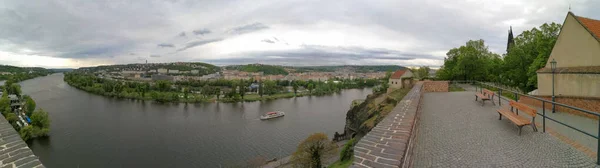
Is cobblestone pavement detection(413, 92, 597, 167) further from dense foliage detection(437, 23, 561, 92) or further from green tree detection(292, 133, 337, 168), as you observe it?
dense foliage detection(437, 23, 561, 92)

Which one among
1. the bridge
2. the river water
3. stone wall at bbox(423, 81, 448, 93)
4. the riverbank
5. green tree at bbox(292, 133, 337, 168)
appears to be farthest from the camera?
the riverbank

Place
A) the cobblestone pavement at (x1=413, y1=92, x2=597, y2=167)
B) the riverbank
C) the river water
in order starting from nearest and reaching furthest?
the cobblestone pavement at (x1=413, y1=92, x2=597, y2=167) → the river water → the riverbank

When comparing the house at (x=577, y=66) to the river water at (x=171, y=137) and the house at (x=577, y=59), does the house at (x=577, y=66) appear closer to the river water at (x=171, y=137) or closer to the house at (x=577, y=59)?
the house at (x=577, y=59)

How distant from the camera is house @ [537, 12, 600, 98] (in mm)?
6414

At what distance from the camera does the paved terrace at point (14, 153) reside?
2072 millimetres

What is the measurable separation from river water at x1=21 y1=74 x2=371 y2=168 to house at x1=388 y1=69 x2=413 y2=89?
651cm

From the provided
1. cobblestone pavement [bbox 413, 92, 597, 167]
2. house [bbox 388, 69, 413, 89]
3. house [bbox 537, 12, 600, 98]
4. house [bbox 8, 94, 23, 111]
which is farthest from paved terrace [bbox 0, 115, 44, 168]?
house [bbox 8, 94, 23, 111]

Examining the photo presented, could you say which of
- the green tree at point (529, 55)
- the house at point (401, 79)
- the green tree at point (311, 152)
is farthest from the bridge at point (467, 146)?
the house at point (401, 79)

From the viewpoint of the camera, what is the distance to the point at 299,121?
91.8 feet

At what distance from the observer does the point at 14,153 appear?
2.27 m

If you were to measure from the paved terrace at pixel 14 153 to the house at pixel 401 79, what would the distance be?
21.2 m

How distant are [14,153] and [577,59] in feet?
36.4

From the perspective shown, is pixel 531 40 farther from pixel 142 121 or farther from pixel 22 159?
pixel 142 121

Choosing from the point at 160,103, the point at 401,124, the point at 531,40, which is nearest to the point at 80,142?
the point at 160,103
